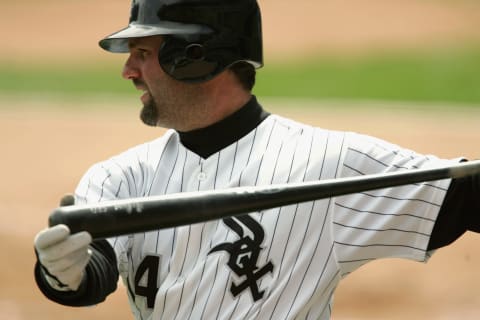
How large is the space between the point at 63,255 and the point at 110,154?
26.0 feet

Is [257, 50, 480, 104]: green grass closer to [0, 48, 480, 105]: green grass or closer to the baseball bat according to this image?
[0, 48, 480, 105]: green grass

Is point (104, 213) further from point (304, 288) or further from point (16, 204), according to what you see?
point (16, 204)

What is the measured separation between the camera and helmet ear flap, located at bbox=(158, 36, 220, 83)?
10.6 feet

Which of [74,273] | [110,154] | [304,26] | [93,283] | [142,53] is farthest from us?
[304,26]

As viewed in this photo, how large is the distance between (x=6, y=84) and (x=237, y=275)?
11809 millimetres

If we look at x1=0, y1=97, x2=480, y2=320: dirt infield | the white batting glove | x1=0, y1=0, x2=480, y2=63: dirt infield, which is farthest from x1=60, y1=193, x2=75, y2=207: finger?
x1=0, y1=0, x2=480, y2=63: dirt infield

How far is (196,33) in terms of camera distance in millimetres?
3303

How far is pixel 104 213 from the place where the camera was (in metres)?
2.29

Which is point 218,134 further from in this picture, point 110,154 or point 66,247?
point 110,154

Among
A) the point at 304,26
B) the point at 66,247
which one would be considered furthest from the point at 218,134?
the point at 304,26

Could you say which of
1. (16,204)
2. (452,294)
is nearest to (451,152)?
(452,294)

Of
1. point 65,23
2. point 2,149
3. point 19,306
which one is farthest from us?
point 65,23

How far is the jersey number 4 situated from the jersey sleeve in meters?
0.54

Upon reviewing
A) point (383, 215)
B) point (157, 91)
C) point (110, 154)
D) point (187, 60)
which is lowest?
point (110, 154)
